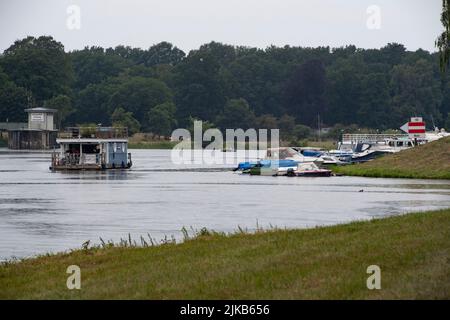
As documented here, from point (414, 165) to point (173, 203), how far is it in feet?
132

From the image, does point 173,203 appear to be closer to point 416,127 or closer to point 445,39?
point 445,39

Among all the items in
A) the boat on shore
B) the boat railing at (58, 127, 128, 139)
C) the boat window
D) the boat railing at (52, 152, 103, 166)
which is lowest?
the boat on shore

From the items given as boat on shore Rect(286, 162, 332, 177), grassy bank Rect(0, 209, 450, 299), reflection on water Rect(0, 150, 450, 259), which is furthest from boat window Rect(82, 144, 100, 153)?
grassy bank Rect(0, 209, 450, 299)

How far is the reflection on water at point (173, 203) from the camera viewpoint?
4494cm

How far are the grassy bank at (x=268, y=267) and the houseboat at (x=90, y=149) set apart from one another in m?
81.9

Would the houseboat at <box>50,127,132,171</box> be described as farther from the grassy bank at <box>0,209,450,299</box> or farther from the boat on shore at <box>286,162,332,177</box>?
the grassy bank at <box>0,209,450,299</box>

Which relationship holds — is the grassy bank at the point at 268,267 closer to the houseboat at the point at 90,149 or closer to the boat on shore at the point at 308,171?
the boat on shore at the point at 308,171

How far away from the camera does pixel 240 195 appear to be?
70.7 m

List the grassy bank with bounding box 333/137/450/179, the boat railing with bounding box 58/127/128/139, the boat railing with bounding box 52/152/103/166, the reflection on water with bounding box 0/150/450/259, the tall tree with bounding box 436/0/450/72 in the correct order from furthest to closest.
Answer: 1. the boat railing with bounding box 52/152/103/166
2. the boat railing with bounding box 58/127/128/139
3. the grassy bank with bounding box 333/137/450/179
4. the tall tree with bounding box 436/0/450/72
5. the reflection on water with bounding box 0/150/450/259

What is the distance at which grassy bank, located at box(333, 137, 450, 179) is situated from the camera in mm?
93125

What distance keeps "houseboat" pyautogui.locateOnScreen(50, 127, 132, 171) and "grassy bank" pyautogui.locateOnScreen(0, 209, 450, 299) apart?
81870 millimetres

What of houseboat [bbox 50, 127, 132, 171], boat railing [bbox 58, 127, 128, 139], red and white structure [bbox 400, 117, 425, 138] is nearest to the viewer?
houseboat [bbox 50, 127, 132, 171]

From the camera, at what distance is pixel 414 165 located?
9794 centimetres

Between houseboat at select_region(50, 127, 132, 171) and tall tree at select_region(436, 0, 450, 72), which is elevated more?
tall tree at select_region(436, 0, 450, 72)
